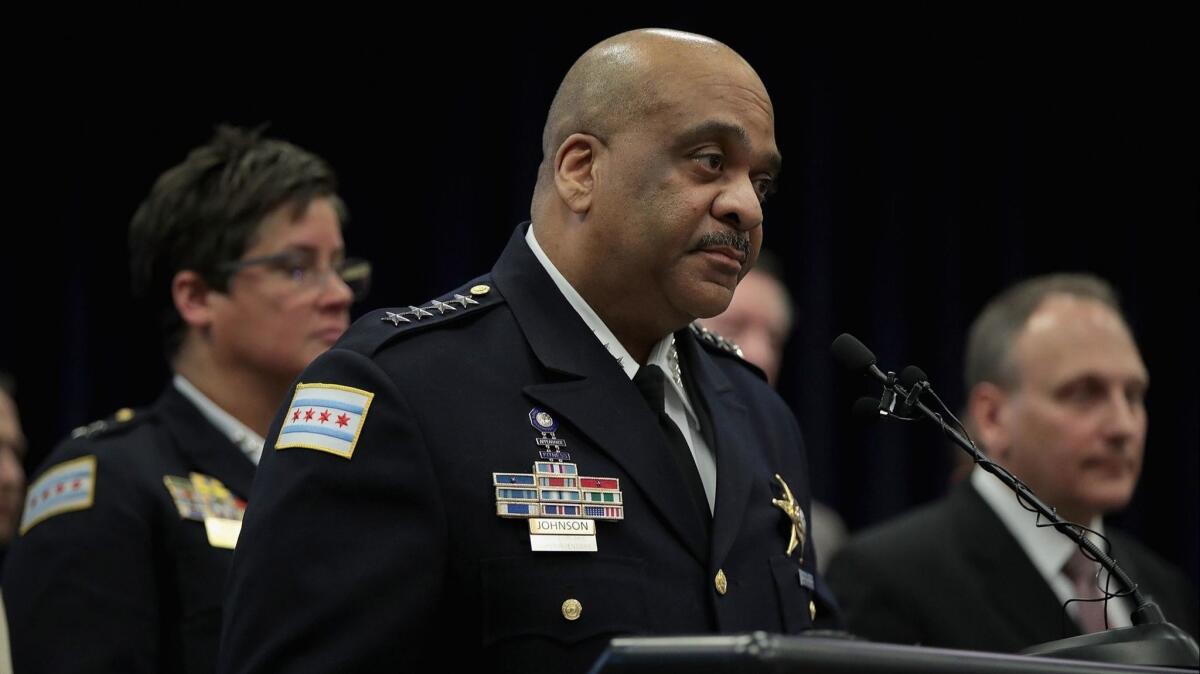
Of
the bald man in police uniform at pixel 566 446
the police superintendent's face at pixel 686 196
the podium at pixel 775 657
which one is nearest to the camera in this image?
the podium at pixel 775 657

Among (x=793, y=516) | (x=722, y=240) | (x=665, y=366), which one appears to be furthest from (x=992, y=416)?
(x=722, y=240)

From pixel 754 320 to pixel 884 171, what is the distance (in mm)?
2031

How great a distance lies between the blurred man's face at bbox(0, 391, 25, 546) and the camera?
147 inches

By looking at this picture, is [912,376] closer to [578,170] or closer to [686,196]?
[686,196]

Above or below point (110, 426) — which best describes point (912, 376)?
below

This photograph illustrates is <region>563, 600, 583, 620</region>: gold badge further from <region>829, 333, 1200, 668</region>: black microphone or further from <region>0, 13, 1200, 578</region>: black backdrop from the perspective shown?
<region>0, 13, 1200, 578</region>: black backdrop

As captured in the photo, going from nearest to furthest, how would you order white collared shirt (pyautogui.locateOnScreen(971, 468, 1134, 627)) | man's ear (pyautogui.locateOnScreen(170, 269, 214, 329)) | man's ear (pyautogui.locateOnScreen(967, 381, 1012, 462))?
man's ear (pyautogui.locateOnScreen(170, 269, 214, 329)), white collared shirt (pyautogui.locateOnScreen(971, 468, 1134, 627)), man's ear (pyautogui.locateOnScreen(967, 381, 1012, 462))

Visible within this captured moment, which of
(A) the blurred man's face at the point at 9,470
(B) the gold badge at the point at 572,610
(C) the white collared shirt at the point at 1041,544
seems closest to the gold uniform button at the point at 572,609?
(B) the gold badge at the point at 572,610

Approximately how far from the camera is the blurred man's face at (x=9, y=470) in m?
3.73

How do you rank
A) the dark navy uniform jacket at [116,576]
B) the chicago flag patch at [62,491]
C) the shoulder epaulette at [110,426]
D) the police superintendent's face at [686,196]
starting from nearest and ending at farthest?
the police superintendent's face at [686,196], the dark navy uniform jacket at [116,576], the chicago flag patch at [62,491], the shoulder epaulette at [110,426]

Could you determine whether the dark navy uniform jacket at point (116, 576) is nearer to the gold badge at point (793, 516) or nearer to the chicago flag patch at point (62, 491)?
the chicago flag patch at point (62, 491)

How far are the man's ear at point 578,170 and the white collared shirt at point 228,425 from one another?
932 millimetres

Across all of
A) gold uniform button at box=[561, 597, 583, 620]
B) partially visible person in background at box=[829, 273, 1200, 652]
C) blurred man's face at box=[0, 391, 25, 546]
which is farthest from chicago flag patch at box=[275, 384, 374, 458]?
blurred man's face at box=[0, 391, 25, 546]

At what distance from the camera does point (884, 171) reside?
557 cm
